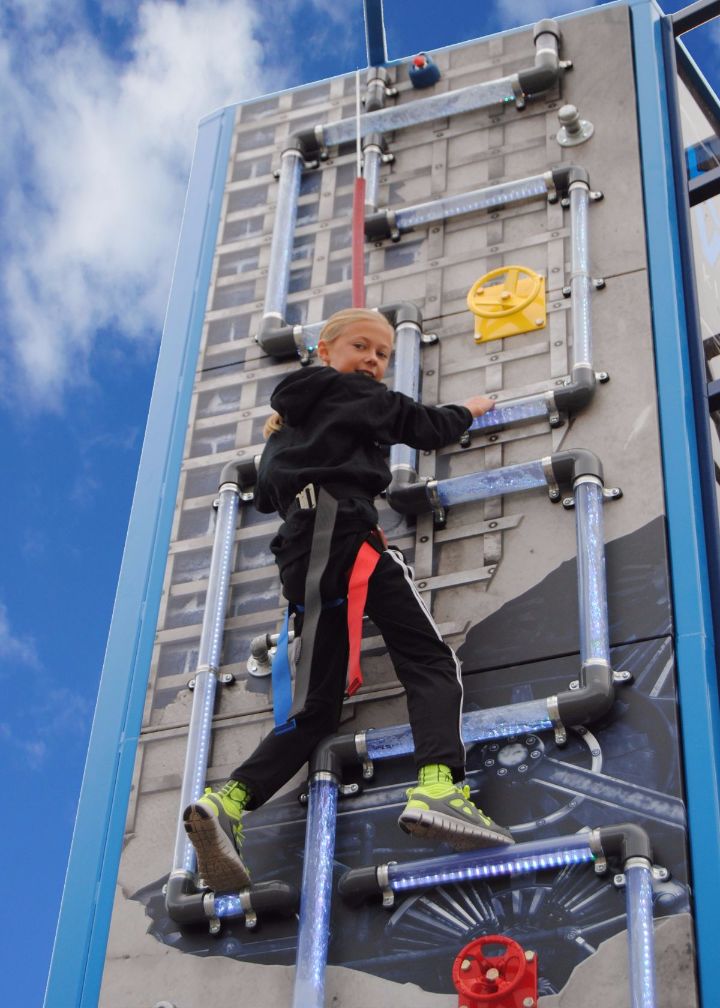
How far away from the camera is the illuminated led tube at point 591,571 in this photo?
5582mm

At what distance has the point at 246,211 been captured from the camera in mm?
8273

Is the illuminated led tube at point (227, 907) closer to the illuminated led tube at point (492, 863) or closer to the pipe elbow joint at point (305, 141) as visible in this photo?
the illuminated led tube at point (492, 863)

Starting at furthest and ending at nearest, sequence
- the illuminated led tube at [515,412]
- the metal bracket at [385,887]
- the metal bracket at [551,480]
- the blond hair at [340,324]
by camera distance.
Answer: the illuminated led tube at [515,412] → the blond hair at [340,324] → the metal bracket at [551,480] → the metal bracket at [385,887]

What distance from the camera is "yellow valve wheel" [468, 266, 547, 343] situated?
688cm

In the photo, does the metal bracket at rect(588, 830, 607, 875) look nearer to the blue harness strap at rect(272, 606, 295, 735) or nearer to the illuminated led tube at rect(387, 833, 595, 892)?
the illuminated led tube at rect(387, 833, 595, 892)

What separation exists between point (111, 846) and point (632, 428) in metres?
2.63

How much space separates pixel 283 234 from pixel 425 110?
1041 mm

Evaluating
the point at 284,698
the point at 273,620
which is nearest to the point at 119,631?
the point at 273,620

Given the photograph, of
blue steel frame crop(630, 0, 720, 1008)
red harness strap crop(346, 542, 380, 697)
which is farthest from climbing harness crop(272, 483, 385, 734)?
blue steel frame crop(630, 0, 720, 1008)

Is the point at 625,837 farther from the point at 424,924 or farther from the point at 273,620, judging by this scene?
the point at 273,620

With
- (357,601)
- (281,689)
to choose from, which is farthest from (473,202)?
(281,689)

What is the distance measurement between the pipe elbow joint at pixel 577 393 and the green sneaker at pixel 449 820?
1868 millimetres

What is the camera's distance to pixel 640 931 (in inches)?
186

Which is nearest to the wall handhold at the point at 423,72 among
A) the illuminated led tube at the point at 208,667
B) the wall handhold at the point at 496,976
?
the illuminated led tube at the point at 208,667
